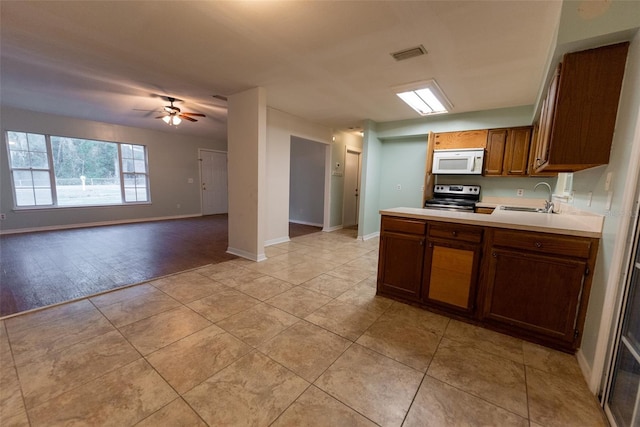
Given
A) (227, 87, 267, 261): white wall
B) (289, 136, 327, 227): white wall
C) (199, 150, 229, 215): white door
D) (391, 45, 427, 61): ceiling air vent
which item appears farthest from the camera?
(199, 150, 229, 215): white door

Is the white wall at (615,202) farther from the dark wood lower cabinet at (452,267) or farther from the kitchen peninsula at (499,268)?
the dark wood lower cabinet at (452,267)

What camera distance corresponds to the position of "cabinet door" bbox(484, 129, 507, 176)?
4.00 m

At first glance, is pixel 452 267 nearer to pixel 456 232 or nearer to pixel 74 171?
pixel 456 232

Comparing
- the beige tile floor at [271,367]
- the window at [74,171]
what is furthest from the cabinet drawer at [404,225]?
the window at [74,171]

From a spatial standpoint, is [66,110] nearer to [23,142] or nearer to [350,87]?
[23,142]

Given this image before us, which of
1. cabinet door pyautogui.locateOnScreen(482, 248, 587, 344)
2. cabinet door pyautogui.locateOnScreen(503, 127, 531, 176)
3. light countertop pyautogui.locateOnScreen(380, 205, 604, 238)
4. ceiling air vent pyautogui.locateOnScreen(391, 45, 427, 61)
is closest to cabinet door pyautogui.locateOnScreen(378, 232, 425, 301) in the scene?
light countertop pyautogui.locateOnScreen(380, 205, 604, 238)

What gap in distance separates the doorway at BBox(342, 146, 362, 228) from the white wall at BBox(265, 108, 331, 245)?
1.82 meters

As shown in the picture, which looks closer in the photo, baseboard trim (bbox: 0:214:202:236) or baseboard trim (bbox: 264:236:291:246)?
baseboard trim (bbox: 264:236:291:246)

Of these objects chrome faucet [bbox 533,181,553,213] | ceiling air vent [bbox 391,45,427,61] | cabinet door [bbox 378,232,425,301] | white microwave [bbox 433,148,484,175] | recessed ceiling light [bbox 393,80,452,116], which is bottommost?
cabinet door [bbox 378,232,425,301]

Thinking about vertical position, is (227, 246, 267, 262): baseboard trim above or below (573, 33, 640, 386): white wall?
below

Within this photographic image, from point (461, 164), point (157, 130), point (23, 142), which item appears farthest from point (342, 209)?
point (23, 142)

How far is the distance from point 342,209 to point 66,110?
6.21 meters

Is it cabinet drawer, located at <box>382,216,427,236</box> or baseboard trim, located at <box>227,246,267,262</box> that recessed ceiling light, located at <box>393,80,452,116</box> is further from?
baseboard trim, located at <box>227,246,267,262</box>

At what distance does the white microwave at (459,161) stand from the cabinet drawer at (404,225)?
242 cm
